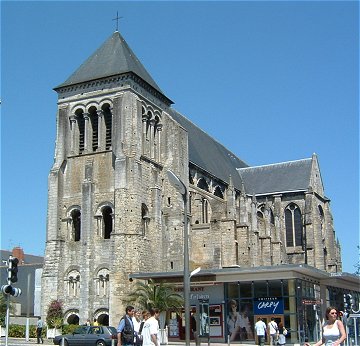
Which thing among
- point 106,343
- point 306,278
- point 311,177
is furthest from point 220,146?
point 106,343

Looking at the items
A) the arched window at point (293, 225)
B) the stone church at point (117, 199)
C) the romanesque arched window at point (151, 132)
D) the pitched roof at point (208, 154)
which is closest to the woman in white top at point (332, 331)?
the stone church at point (117, 199)

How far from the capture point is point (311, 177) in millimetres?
59438

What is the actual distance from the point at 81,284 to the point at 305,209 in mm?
26718

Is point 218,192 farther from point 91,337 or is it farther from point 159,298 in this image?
point 91,337

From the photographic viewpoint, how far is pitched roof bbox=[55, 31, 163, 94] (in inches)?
1631

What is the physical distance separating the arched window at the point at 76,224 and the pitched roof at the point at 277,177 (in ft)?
78.3

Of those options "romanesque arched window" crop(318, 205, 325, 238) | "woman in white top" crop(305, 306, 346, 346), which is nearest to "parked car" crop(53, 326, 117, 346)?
"woman in white top" crop(305, 306, 346, 346)

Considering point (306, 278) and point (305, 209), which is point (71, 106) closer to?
point (306, 278)

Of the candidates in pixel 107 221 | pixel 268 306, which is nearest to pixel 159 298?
pixel 268 306

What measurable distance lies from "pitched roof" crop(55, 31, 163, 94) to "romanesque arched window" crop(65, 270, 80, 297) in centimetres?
1309

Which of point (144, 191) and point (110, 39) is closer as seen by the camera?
point (144, 191)

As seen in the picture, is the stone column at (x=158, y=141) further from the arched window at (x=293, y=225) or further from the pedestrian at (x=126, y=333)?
the pedestrian at (x=126, y=333)

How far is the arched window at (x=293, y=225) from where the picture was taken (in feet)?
192

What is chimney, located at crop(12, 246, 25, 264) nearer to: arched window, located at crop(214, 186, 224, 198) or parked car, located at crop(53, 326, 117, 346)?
arched window, located at crop(214, 186, 224, 198)
